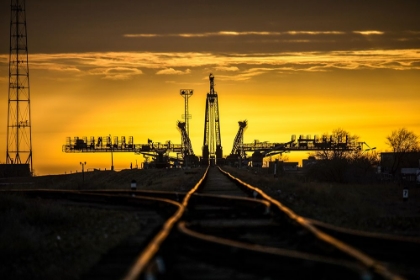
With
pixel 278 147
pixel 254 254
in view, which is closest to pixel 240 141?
pixel 278 147

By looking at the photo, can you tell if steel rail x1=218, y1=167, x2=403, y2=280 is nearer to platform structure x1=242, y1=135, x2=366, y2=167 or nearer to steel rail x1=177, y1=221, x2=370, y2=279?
steel rail x1=177, y1=221, x2=370, y2=279

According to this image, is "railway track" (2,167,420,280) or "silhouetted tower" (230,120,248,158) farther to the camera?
"silhouetted tower" (230,120,248,158)

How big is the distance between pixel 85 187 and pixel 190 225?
996 inches

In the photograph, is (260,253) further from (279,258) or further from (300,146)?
→ (300,146)

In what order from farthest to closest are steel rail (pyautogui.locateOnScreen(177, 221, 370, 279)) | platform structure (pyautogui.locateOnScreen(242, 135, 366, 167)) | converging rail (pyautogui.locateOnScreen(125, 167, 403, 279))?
platform structure (pyautogui.locateOnScreen(242, 135, 366, 167)) → converging rail (pyautogui.locateOnScreen(125, 167, 403, 279)) → steel rail (pyautogui.locateOnScreen(177, 221, 370, 279))

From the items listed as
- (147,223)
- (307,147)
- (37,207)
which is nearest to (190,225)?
(147,223)

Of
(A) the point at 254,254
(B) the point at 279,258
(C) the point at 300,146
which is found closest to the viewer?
(B) the point at 279,258

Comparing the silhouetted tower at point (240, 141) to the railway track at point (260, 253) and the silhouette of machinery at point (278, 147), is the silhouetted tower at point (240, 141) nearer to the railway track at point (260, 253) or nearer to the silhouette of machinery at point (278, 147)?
the silhouette of machinery at point (278, 147)

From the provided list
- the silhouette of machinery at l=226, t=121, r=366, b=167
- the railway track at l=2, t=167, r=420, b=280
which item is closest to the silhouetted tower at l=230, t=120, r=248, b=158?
the silhouette of machinery at l=226, t=121, r=366, b=167

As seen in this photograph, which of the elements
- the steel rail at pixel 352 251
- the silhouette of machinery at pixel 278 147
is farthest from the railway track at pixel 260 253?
the silhouette of machinery at pixel 278 147

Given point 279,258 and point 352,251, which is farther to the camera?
point 352,251

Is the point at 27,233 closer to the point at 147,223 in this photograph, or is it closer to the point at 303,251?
the point at 147,223

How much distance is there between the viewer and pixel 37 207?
26281 mm

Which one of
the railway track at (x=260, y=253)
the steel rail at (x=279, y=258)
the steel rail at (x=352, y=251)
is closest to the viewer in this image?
the steel rail at (x=352, y=251)
